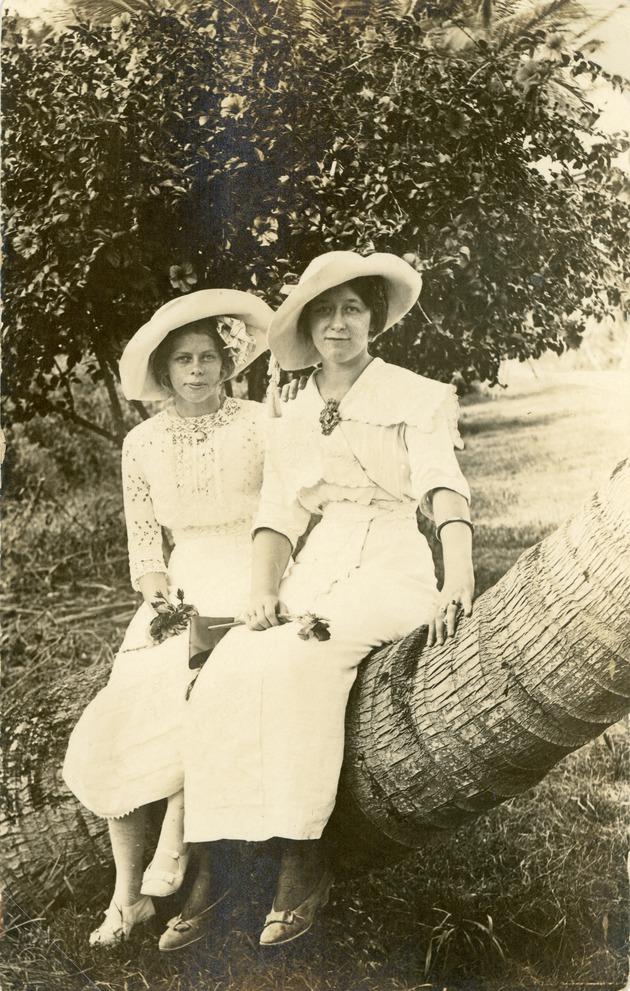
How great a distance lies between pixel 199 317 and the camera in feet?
13.8

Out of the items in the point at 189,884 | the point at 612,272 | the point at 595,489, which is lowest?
the point at 189,884

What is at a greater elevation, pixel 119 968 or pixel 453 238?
pixel 453 238

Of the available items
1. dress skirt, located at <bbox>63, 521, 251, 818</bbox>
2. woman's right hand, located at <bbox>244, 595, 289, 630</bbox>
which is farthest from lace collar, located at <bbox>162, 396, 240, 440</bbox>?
woman's right hand, located at <bbox>244, 595, 289, 630</bbox>

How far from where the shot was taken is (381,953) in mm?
4066

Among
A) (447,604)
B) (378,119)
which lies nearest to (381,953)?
(447,604)

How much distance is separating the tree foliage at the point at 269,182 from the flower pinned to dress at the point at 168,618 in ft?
2.31

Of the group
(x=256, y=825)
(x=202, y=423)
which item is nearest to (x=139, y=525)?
(x=202, y=423)

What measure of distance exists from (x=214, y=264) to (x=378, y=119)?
2.77 ft

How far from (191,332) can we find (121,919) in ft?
7.19

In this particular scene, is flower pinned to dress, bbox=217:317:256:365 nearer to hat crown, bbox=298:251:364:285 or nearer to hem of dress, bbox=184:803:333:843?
hat crown, bbox=298:251:364:285

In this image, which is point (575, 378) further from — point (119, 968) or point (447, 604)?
point (119, 968)

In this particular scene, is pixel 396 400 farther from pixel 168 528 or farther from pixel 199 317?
pixel 168 528

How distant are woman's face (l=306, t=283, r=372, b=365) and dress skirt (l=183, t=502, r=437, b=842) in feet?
1.98

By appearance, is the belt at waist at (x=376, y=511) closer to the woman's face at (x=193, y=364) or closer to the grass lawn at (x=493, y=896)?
the grass lawn at (x=493, y=896)
